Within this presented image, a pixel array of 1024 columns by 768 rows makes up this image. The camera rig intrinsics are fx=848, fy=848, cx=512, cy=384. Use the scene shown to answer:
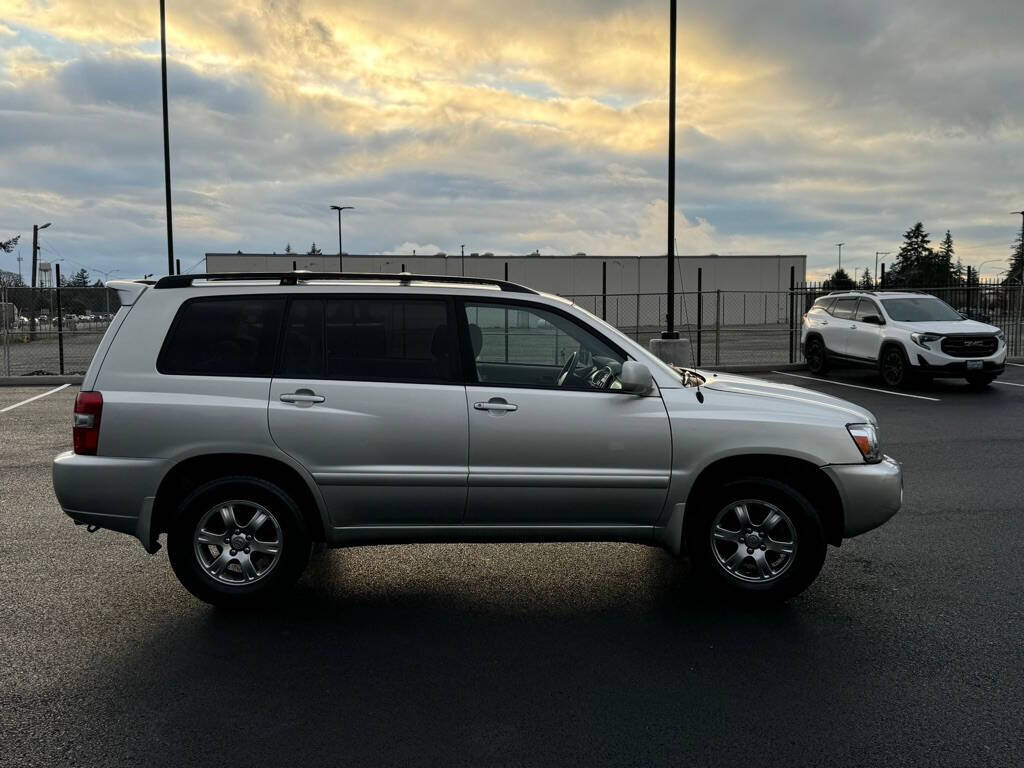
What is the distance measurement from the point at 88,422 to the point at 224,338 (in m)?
0.84

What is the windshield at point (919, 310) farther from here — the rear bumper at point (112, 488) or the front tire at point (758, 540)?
the rear bumper at point (112, 488)

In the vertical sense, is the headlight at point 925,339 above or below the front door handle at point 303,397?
above

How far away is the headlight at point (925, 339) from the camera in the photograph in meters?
15.3

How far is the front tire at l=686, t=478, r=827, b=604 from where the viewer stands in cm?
468

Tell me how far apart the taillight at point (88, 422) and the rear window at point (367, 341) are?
996mm

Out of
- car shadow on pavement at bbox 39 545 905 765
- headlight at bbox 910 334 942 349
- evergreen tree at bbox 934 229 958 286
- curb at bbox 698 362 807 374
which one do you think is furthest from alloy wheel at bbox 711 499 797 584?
evergreen tree at bbox 934 229 958 286

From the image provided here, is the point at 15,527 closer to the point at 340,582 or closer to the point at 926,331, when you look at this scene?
the point at 340,582

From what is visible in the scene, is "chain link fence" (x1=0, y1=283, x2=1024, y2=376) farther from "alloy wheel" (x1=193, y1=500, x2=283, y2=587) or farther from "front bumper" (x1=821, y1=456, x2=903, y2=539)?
"alloy wheel" (x1=193, y1=500, x2=283, y2=587)

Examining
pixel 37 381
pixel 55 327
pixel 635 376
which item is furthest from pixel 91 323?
pixel 635 376

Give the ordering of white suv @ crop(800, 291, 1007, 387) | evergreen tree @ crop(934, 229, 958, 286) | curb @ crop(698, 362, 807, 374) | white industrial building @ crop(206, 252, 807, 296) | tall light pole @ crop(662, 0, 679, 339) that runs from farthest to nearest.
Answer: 1. evergreen tree @ crop(934, 229, 958, 286)
2. white industrial building @ crop(206, 252, 807, 296)
3. curb @ crop(698, 362, 807, 374)
4. tall light pole @ crop(662, 0, 679, 339)
5. white suv @ crop(800, 291, 1007, 387)

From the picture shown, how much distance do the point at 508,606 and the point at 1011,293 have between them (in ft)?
75.2

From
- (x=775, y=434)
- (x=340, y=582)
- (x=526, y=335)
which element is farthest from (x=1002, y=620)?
(x=340, y=582)

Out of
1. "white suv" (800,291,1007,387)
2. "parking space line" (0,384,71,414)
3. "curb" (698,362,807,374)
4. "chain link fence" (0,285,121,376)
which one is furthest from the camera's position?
"chain link fence" (0,285,121,376)

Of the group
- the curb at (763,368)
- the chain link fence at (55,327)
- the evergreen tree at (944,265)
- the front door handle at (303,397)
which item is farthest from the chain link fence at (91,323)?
the evergreen tree at (944,265)
